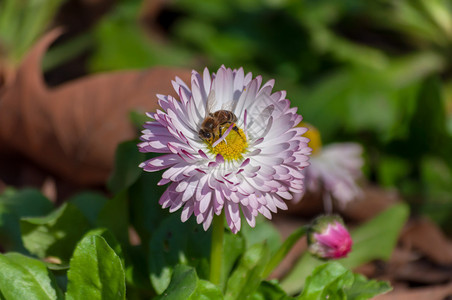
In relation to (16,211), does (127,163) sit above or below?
above

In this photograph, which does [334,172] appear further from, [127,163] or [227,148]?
[227,148]

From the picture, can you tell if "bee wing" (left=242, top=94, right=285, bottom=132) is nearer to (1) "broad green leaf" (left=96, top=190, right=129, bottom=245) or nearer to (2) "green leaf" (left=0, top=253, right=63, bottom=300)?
(1) "broad green leaf" (left=96, top=190, right=129, bottom=245)

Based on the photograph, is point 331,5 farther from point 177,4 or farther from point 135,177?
point 135,177

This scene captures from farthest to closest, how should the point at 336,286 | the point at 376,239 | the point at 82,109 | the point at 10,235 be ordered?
the point at 82,109 → the point at 376,239 → the point at 10,235 → the point at 336,286

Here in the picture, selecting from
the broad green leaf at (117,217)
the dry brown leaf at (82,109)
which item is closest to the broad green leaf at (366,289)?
the broad green leaf at (117,217)

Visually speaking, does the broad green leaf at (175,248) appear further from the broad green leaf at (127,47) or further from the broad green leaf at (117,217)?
the broad green leaf at (127,47)

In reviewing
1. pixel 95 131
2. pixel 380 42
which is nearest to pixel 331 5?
pixel 380 42

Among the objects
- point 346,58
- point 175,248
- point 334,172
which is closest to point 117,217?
point 175,248

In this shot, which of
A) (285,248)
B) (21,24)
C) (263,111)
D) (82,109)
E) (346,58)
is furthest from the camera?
(346,58)
